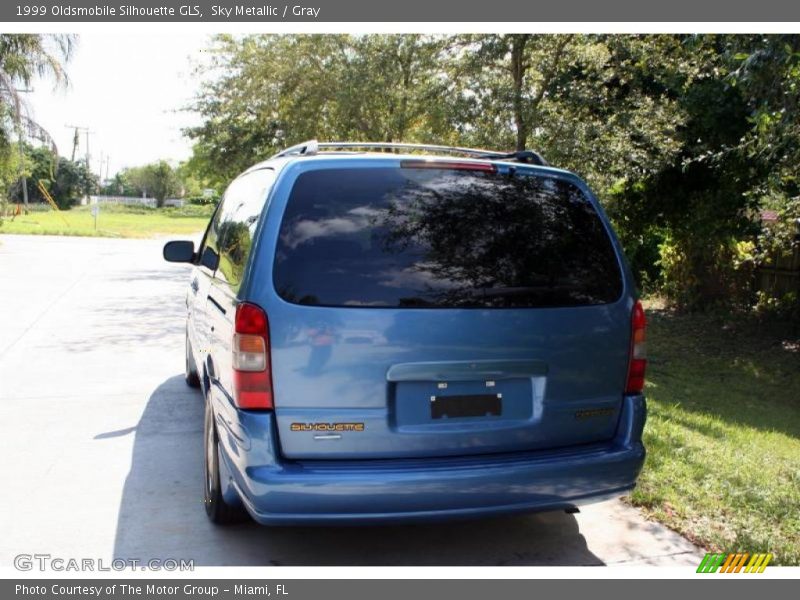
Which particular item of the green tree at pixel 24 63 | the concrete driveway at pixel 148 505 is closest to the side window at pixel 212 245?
the concrete driveway at pixel 148 505

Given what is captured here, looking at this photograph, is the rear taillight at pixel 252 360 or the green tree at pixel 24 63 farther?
the green tree at pixel 24 63

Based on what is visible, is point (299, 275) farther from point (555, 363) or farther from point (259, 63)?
point (259, 63)

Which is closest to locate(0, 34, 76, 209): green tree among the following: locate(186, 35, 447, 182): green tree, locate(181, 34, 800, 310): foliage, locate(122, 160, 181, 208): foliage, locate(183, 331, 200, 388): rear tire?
locate(186, 35, 447, 182): green tree

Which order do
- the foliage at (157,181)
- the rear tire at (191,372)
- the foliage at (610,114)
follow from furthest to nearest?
the foliage at (157,181) → the foliage at (610,114) → the rear tire at (191,372)

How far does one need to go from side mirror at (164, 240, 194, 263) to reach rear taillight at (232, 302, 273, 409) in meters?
2.96

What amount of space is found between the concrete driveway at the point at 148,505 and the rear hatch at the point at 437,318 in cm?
78

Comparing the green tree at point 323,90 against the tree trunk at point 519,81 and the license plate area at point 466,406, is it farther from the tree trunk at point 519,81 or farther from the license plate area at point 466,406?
the license plate area at point 466,406

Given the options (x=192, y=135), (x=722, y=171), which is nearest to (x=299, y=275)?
(x=722, y=171)

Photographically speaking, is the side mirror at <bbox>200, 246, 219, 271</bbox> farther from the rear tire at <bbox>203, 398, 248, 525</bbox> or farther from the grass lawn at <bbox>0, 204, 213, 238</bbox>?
the grass lawn at <bbox>0, 204, 213, 238</bbox>

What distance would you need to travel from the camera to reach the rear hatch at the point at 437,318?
343 cm

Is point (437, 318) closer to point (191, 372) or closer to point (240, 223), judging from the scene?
point (240, 223)

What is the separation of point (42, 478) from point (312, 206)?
2.86 m

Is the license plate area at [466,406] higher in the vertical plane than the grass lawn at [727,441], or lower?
higher

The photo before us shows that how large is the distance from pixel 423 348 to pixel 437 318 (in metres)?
0.15
